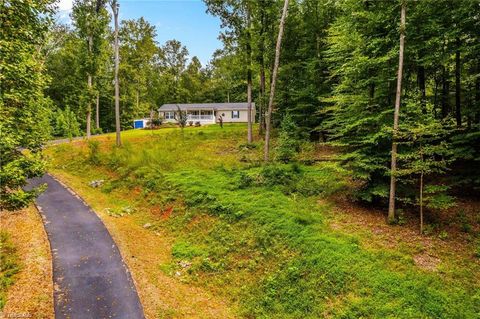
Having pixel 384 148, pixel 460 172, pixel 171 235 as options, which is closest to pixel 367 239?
pixel 384 148

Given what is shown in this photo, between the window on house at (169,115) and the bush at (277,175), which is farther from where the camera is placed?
the window on house at (169,115)

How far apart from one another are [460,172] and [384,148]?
5.07m

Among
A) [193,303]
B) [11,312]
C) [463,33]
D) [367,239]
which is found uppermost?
[463,33]

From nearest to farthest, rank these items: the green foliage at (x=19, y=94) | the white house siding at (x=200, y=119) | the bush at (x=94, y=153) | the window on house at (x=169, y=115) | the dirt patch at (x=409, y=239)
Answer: the green foliage at (x=19, y=94), the dirt patch at (x=409, y=239), the bush at (x=94, y=153), the white house siding at (x=200, y=119), the window on house at (x=169, y=115)

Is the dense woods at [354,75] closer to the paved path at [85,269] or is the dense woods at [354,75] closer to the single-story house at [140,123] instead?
the single-story house at [140,123]

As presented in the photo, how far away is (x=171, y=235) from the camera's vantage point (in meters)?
14.1

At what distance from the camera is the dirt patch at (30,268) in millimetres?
8406

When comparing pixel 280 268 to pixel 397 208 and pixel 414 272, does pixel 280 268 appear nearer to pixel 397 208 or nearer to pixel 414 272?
pixel 414 272

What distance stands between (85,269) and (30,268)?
1.65 metres

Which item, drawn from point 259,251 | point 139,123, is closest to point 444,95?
point 259,251

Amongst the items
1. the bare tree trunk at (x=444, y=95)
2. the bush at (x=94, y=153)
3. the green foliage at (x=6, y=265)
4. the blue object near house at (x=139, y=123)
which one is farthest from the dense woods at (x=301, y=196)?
the blue object near house at (x=139, y=123)

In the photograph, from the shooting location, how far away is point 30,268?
10.1 metres

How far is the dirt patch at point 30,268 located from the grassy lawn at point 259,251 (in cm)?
256

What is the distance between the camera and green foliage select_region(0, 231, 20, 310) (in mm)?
9039
